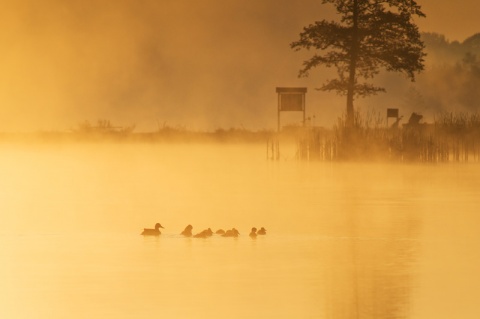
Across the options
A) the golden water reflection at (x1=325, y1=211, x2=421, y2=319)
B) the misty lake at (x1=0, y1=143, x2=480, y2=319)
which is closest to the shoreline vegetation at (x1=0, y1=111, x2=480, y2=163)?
the misty lake at (x1=0, y1=143, x2=480, y2=319)

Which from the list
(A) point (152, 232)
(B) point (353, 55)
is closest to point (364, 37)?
(B) point (353, 55)

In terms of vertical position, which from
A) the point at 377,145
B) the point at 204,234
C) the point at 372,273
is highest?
the point at 377,145

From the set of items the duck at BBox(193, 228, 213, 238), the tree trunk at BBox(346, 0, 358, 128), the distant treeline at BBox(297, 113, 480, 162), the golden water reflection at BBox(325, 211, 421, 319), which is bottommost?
the golden water reflection at BBox(325, 211, 421, 319)

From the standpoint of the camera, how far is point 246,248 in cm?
1469

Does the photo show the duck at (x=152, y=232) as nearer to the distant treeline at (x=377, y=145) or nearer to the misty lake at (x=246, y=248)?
the misty lake at (x=246, y=248)

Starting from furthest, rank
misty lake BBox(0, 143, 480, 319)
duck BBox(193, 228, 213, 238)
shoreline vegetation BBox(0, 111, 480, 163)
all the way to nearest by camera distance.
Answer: shoreline vegetation BBox(0, 111, 480, 163), duck BBox(193, 228, 213, 238), misty lake BBox(0, 143, 480, 319)

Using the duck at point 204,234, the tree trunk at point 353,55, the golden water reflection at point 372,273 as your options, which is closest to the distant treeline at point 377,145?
the tree trunk at point 353,55

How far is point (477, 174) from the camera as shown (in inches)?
1206

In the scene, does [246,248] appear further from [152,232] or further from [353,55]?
[353,55]

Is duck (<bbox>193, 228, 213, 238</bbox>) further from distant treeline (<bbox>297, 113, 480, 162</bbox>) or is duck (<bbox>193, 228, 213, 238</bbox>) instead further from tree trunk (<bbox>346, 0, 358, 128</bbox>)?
tree trunk (<bbox>346, 0, 358, 128</bbox>)

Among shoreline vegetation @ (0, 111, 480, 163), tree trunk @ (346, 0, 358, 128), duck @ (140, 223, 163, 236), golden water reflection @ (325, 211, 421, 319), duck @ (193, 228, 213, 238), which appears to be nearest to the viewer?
golden water reflection @ (325, 211, 421, 319)

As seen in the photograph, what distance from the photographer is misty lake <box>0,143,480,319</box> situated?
10.9m

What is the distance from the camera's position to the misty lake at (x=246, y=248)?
1095 centimetres

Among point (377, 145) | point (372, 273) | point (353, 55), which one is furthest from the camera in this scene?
point (353, 55)
